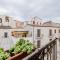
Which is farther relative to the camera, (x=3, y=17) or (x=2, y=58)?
(x=3, y=17)

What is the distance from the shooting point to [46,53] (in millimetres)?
1755

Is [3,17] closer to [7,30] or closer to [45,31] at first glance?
[7,30]

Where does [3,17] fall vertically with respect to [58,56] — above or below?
above

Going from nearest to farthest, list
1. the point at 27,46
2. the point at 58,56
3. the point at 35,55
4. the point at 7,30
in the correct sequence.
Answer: the point at 35,55
the point at 58,56
the point at 27,46
the point at 7,30

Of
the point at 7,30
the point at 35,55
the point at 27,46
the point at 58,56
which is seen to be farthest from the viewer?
the point at 7,30

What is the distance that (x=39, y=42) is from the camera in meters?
32.0

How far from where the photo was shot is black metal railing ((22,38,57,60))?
1.31m

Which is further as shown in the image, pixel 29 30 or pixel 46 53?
pixel 29 30

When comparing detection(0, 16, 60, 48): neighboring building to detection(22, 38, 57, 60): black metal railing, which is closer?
detection(22, 38, 57, 60): black metal railing

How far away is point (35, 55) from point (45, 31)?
31261 millimetres

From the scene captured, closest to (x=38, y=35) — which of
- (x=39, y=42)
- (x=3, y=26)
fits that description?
(x=39, y=42)

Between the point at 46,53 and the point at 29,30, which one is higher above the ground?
the point at 29,30

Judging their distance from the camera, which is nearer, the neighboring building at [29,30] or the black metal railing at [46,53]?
the black metal railing at [46,53]

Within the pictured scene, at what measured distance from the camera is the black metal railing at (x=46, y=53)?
131 cm
